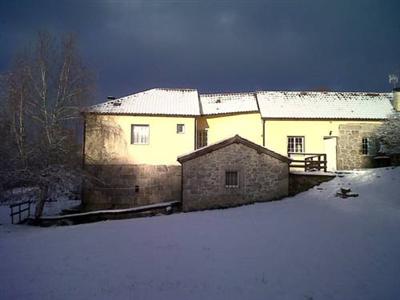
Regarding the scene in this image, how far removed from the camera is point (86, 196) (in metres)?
19.7

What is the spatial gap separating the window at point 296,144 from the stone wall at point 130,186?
29.0 feet

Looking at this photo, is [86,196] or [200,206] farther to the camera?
[86,196]

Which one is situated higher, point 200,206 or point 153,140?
point 153,140

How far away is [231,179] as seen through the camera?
1584 centimetres

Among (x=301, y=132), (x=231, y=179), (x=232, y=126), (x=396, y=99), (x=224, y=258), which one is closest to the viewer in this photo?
(x=224, y=258)

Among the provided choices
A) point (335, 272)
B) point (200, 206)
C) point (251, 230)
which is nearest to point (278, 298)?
point (335, 272)

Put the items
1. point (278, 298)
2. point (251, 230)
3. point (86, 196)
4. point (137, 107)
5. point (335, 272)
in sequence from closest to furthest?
point (278, 298) < point (335, 272) < point (251, 230) < point (86, 196) < point (137, 107)

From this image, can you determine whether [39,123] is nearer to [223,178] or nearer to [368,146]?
[223,178]

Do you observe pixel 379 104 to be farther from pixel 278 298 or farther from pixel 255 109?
pixel 278 298

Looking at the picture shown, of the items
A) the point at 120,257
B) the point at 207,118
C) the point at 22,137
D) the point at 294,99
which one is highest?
the point at 294,99

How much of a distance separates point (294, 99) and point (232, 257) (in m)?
19.4

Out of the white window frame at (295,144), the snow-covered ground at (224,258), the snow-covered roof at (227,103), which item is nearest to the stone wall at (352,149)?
the white window frame at (295,144)

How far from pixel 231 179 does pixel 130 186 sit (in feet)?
25.8

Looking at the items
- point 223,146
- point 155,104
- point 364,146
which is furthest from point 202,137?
point 364,146
